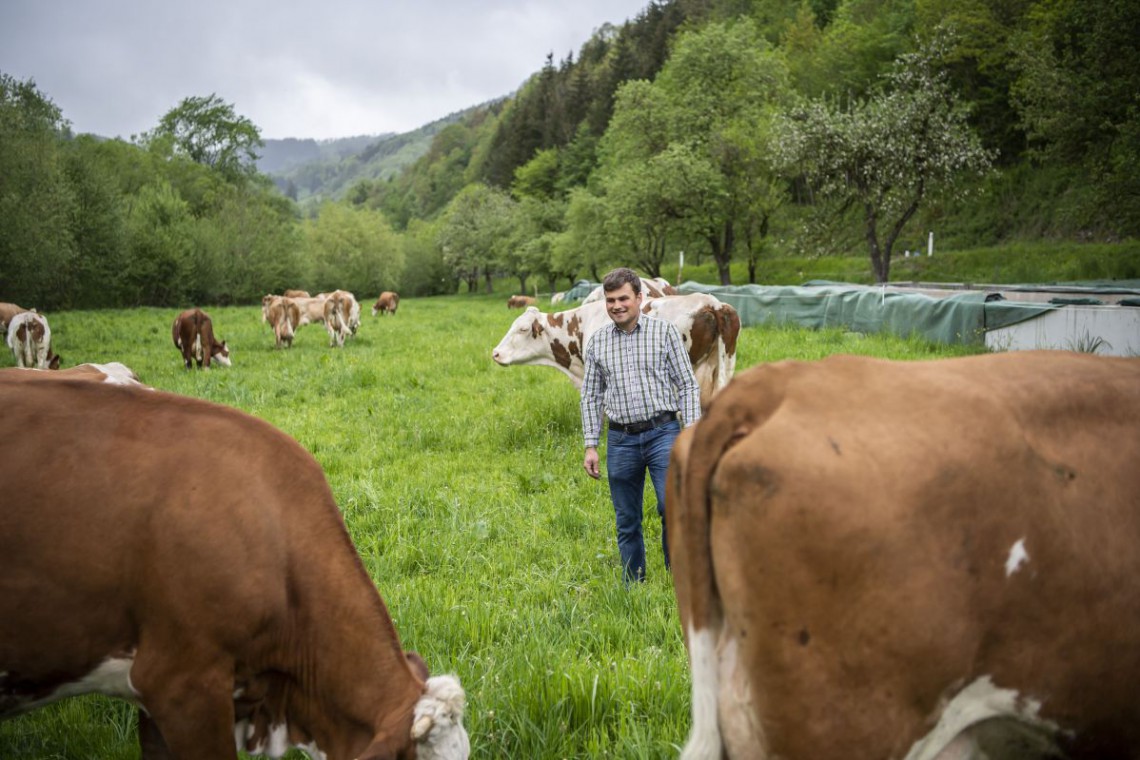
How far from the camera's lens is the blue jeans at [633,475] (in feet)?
15.7

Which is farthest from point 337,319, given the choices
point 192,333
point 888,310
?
point 888,310

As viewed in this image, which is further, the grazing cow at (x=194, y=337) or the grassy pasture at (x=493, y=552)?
the grazing cow at (x=194, y=337)

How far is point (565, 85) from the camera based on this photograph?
88.7m

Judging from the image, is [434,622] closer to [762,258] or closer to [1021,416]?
[1021,416]

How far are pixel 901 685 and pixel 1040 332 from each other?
13314mm

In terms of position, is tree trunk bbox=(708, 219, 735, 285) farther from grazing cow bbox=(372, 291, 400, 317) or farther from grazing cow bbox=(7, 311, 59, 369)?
grazing cow bbox=(7, 311, 59, 369)

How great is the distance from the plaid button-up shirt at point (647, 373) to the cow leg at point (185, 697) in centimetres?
298

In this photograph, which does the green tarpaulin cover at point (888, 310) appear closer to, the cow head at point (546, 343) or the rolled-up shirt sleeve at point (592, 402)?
the cow head at point (546, 343)

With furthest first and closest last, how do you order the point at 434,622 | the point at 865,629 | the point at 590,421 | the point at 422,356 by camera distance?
the point at 422,356 → the point at 590,421 → the point at 434,622 → the point at 865,629

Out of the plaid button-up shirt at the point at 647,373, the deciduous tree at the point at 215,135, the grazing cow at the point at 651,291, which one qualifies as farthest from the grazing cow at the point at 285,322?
the deciduous tree at the point at 215,135

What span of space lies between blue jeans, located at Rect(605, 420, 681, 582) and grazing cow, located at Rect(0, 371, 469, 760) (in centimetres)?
246

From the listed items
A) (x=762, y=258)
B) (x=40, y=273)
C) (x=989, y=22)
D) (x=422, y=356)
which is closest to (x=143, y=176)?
(x=40, y=273)

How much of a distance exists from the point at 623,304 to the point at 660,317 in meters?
4.78

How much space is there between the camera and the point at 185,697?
233 centimetres
